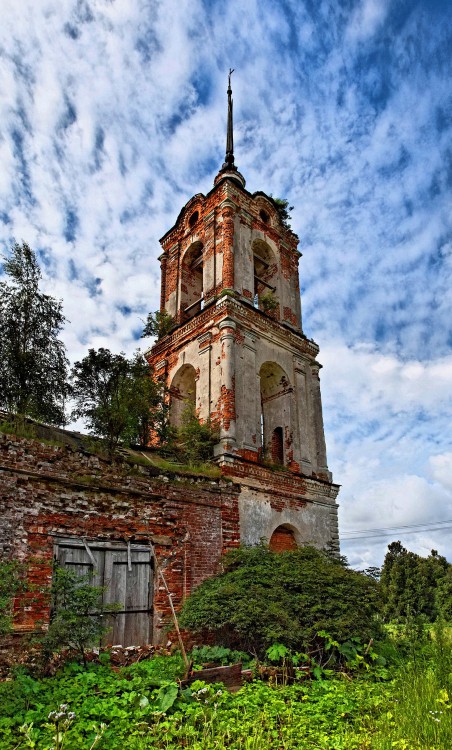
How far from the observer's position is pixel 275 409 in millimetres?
15938

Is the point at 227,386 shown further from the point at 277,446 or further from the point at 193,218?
the point at 193,218

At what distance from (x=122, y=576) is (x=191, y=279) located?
36.7 feet

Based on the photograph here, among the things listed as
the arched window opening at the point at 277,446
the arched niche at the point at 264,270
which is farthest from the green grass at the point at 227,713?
the arched niche at the point at 264,270

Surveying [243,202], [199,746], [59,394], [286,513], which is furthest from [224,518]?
[243,202]

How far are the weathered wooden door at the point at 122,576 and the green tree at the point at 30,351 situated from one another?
3232 millimetres

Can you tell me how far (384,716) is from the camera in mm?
5184

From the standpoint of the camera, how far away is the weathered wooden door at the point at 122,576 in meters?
8.71

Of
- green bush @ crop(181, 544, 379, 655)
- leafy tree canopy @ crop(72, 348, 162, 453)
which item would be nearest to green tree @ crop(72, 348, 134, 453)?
leafy tree canopy @ crop(72, 348, 162, 453)

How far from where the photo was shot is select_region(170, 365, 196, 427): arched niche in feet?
51.8

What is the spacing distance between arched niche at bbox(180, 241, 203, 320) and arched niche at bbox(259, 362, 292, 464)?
346 centimetres

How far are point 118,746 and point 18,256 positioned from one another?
380 inches

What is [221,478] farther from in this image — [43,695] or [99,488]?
[43,695]

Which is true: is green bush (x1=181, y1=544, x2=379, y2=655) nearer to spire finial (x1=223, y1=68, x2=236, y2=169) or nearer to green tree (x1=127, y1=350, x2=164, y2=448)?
green tree (x1=127, y1=350, x2=164, y2=448)

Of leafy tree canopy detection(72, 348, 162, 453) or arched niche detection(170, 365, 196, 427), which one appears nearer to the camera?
leafy tree canopy detection(72, 348, 162, 453)
